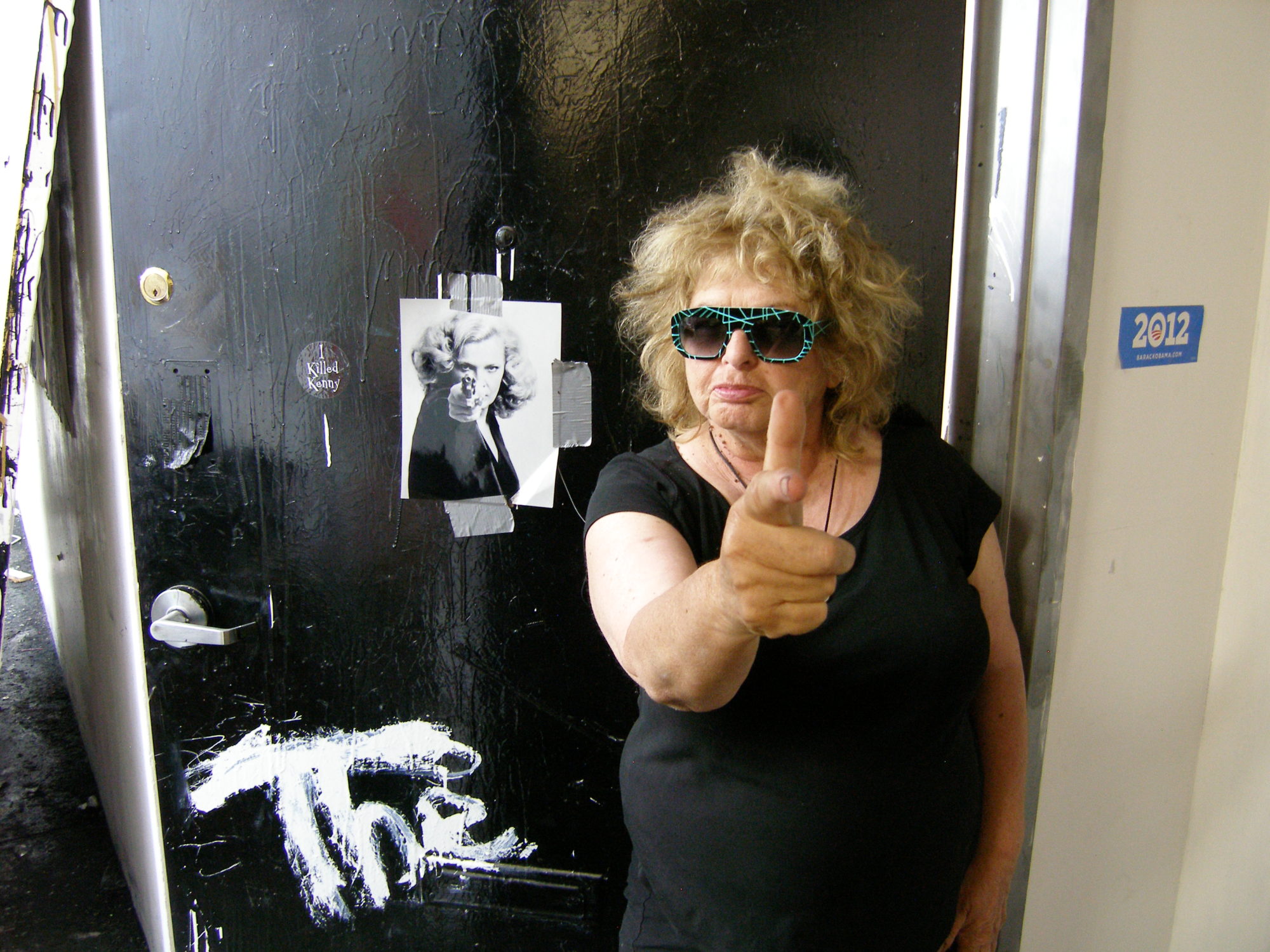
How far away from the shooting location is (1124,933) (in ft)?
5.18

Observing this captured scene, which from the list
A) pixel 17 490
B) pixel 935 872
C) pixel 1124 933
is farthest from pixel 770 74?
pixel 17 490

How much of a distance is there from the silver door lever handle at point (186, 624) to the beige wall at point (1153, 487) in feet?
4.81

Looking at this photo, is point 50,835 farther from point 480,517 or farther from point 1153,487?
point 1153,487

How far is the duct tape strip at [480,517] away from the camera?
1400 mm

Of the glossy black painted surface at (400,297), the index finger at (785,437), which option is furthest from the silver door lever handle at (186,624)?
the index finger at (785,437)

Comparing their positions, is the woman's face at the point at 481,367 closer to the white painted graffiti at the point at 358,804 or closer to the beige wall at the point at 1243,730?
the white painted graffiti at the point at 358,804

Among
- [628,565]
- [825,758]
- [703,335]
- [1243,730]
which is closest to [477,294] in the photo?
[703,335]

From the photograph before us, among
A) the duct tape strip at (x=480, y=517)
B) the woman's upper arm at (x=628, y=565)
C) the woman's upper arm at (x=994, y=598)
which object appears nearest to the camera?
the woman's upper arm at (x=628, y=565)

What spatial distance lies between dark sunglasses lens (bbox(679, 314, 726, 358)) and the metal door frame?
20.8 inches

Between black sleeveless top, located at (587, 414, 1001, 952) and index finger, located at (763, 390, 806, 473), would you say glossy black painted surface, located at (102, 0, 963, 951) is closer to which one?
black sleeveless top, located at (587, 414, 1001, 952)

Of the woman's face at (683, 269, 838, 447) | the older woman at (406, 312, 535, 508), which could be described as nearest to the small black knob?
the older woman at (406, 312, 535, 508)

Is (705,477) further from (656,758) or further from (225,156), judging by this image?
(225,156)

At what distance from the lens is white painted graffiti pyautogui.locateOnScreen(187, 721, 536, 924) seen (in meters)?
1.48

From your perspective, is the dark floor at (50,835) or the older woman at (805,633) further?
the dark floor at (50,835)
